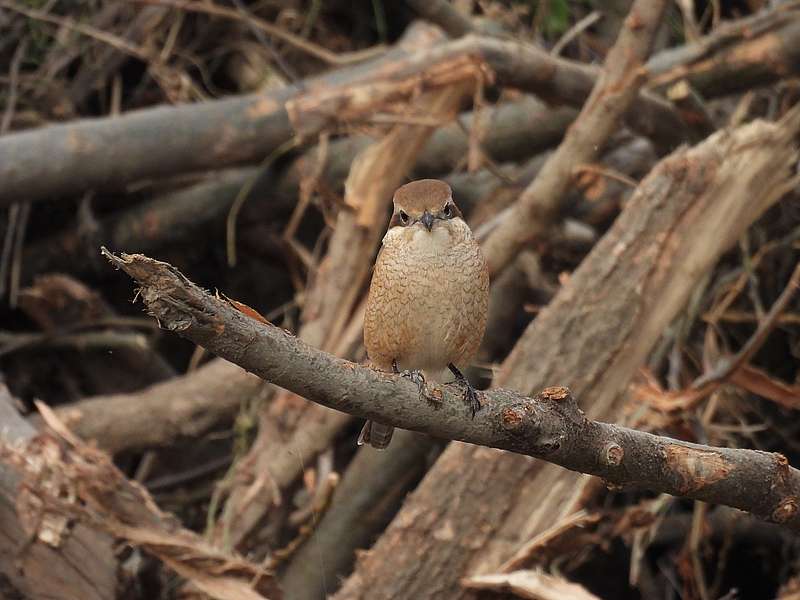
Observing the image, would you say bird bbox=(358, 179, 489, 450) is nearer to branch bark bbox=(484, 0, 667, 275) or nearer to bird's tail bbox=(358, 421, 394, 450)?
bird's tail bbox=(358, 421, 394, 450)

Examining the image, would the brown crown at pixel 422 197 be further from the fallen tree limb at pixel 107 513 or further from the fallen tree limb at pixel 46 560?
the fallen tree limb at pixel 46 560

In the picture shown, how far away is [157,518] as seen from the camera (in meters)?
3.78

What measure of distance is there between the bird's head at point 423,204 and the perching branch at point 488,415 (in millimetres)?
752

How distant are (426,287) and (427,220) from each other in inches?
7.4

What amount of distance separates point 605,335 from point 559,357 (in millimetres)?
171

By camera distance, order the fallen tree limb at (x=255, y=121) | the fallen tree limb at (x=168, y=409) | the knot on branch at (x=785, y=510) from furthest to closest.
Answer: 1. the fallen tree limb at (x=168, y=409)
2. the fallen tree limb at (x=255, y=121)
3. the knot on branch at (x=785, y=510)

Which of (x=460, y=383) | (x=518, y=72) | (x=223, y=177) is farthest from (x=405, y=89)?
(x=460, y=383)

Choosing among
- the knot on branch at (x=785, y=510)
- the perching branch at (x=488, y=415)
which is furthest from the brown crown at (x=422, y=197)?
the knot on branch at (x=785, y=510)

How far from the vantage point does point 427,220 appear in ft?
10.3

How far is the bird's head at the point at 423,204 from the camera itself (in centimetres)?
318

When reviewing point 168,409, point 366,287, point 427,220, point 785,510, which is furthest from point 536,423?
point 168,409

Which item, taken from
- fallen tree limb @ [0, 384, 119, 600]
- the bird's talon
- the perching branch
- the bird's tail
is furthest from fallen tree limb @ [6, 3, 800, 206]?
the bird's talon

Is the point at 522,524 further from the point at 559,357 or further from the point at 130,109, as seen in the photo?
the point at 130,109

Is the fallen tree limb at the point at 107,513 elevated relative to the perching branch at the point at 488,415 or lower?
lower
